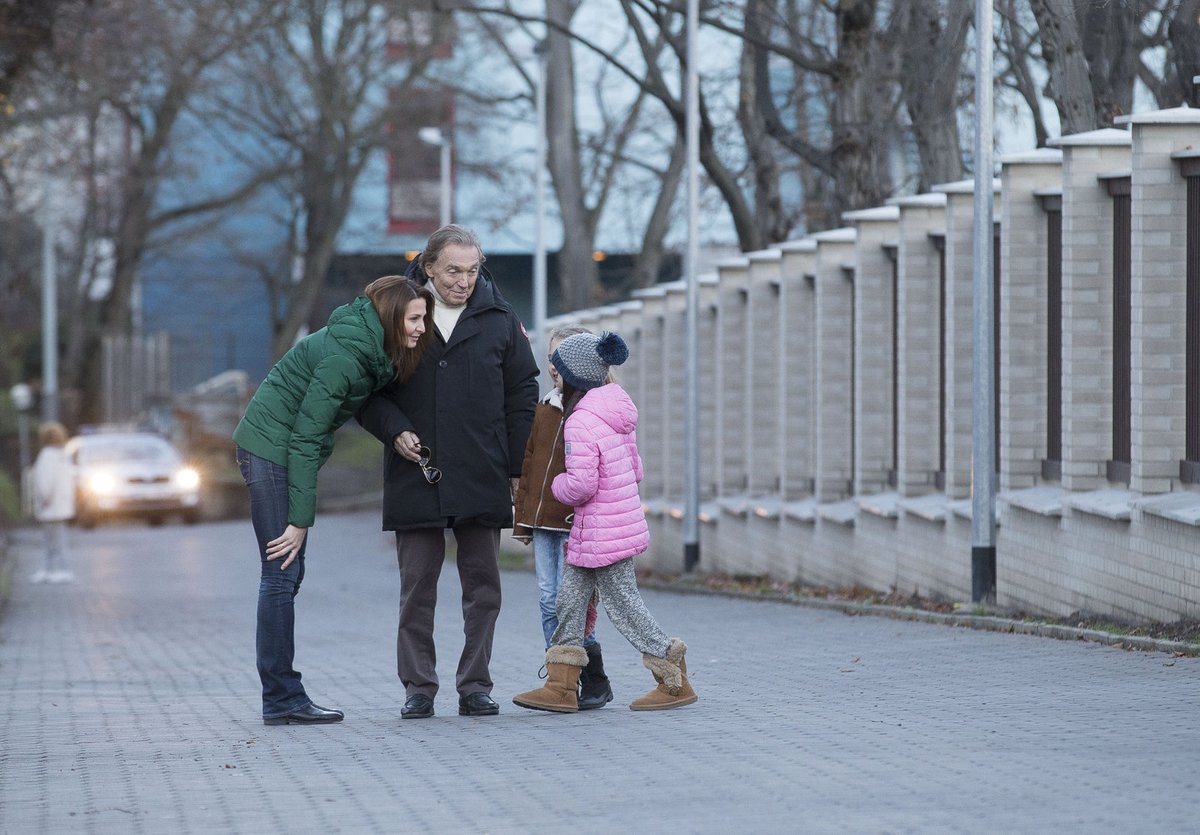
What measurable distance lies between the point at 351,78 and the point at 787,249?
90.8 ft

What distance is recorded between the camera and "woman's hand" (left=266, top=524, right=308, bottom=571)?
880 cm

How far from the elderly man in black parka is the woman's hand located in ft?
1.25

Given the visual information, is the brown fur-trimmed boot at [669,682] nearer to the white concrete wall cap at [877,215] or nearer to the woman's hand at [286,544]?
the woman's hand at [286,544]

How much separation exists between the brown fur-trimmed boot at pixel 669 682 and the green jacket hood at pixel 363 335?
63.4 inches

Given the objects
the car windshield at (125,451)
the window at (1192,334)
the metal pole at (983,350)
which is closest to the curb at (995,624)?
the metal pole at (983,350)

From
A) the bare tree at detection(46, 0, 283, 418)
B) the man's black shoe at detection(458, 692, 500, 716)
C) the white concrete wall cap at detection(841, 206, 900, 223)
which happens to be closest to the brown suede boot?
the man's black shoe at detection(458, 692, 500, 716)

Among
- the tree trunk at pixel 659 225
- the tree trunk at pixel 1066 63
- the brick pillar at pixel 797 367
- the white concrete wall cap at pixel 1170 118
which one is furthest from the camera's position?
the tree trunk at pixel 659 225

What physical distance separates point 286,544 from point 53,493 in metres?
16.3

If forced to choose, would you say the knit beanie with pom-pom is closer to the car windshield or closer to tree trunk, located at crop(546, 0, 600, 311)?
tree trunk, located at crop(546, 0, 600, 311)

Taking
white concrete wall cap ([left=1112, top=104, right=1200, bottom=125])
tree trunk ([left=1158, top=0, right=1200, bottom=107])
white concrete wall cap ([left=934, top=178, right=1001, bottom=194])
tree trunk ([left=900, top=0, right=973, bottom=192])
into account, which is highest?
tree trunk ([left=900, top=0, right=973, bottom=192])

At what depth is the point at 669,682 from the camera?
908 cm

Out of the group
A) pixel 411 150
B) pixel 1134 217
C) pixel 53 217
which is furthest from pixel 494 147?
pixel 1134 217

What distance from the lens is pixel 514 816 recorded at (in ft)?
21.6

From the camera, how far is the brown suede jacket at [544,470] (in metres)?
9.19
